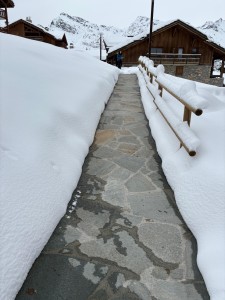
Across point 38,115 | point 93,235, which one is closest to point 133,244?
point 93,235

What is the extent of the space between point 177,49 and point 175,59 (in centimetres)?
183

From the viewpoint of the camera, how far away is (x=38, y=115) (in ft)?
12.3

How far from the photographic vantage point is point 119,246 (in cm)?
242

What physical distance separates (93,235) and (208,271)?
40.2 inches

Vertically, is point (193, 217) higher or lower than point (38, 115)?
lower

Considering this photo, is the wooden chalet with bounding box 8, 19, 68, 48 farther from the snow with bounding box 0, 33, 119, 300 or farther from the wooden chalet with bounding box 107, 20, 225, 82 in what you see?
the snow with bounding box 0, 33, 119, 300

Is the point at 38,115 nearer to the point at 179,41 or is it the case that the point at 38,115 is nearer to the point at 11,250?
the point at 11,250

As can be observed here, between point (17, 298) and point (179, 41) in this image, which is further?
point (179, 41)

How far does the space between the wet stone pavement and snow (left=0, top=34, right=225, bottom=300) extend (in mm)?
118

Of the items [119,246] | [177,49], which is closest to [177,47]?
[177,49]

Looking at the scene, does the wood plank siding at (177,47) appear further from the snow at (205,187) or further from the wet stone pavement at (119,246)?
the wet stone pavement at (119,246)

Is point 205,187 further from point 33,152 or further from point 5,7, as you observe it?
point 5,7

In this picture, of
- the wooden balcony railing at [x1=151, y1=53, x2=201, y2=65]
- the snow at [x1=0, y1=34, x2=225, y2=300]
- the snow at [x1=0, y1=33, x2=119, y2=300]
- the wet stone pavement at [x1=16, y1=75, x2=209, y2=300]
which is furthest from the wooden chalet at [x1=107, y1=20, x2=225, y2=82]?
the wet stone pavement at [x1=16, y1=75, x2=209, y2=300]

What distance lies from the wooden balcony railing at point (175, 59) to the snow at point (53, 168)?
24.3 metres
